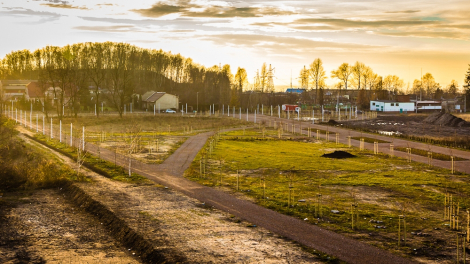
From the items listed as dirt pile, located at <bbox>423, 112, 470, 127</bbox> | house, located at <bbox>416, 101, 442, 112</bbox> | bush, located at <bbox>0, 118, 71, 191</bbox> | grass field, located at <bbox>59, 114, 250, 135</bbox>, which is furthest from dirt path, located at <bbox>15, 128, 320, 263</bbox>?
house, located at <bbox>416, 101, 442, 112</bbox>

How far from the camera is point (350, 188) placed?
76.3ft

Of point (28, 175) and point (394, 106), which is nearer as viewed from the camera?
point (28, 175)

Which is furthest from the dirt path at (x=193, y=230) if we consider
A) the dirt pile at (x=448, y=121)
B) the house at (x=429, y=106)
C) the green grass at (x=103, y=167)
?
the house at (x=429, y=106)

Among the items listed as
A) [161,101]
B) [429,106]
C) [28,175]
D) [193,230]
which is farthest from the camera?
[429,106]

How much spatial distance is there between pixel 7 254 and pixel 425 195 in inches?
744

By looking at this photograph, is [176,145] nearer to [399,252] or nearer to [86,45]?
[399,252]

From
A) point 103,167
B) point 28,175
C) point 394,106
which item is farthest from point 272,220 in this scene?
point 394,106

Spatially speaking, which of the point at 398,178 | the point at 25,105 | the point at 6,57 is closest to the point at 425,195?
the point at 398,178

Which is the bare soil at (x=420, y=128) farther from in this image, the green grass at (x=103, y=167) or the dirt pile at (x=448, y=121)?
the green grass at (x=103, y=167)

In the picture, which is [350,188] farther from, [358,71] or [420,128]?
[358,71]

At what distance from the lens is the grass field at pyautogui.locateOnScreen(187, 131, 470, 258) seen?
16.1 m

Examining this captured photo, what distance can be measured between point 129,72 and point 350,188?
3215 inches

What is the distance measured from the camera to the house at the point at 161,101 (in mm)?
92744

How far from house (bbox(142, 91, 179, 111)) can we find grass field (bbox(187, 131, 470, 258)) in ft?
186
